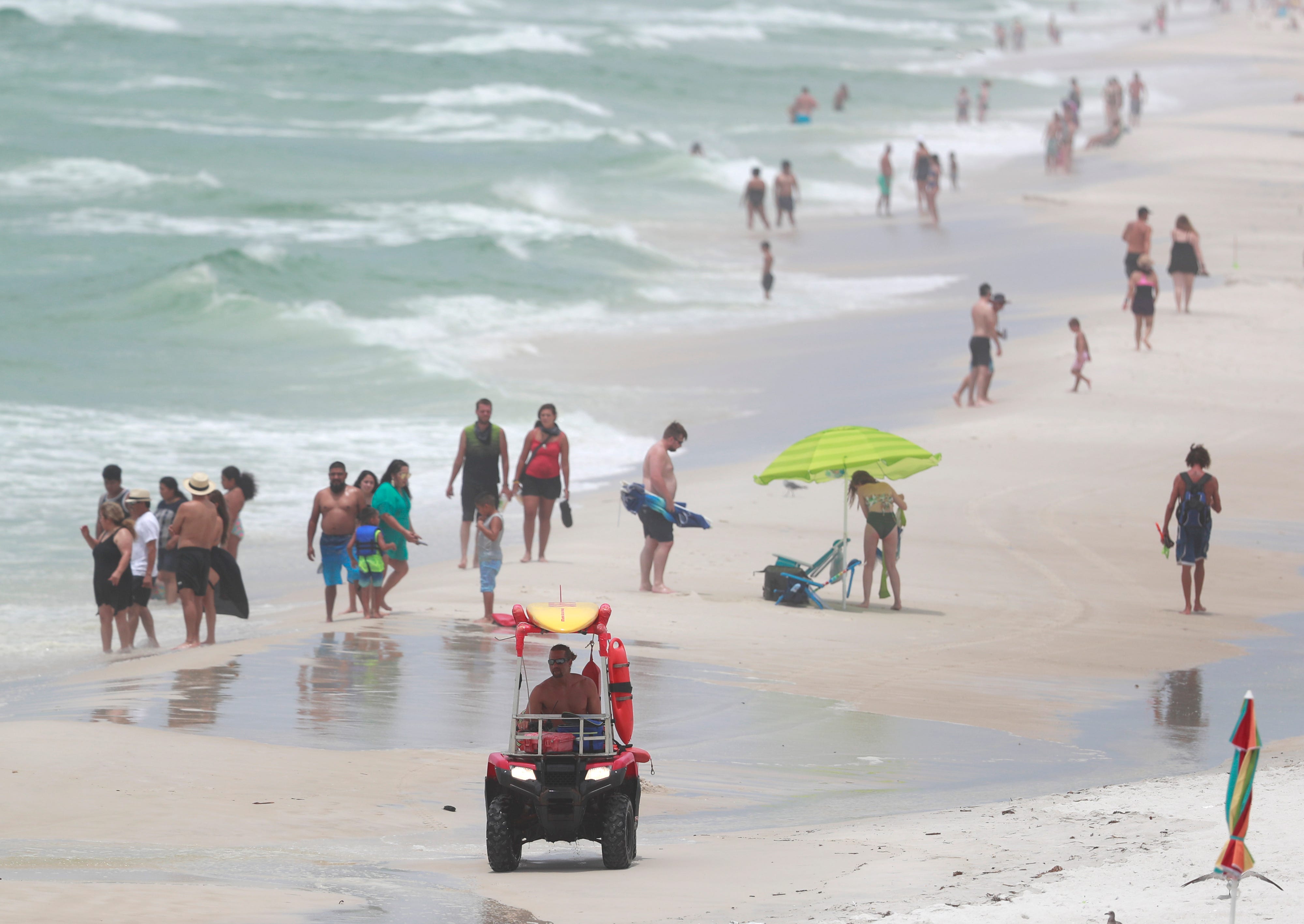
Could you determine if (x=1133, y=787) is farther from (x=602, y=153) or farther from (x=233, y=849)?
(x=602, y=153)

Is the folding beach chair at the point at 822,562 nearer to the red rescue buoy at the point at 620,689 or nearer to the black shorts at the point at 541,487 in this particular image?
the black shorts at the point at 541,487

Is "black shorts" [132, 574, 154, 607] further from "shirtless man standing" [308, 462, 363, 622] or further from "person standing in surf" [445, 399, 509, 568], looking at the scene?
"person standing in surf" [445, 399, 509, 568]

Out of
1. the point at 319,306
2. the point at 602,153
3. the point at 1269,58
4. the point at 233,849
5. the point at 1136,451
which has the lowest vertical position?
the point at 233,849

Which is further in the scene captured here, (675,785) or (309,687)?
(309,687)

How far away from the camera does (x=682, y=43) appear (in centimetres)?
8281

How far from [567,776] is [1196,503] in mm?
7540

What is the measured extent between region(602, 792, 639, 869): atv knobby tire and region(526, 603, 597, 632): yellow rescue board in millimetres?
761

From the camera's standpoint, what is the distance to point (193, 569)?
38.8ft

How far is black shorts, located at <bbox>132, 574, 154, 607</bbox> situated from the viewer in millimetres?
12219

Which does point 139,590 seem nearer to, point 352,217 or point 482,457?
point 482,457

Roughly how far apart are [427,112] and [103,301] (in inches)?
1206

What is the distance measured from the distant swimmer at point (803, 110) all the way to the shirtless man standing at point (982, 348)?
36745 mm

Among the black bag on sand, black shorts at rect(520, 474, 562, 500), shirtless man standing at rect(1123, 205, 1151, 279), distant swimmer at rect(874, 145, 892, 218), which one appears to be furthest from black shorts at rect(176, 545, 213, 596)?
distant swimmer at rect(874, 145, 892, 218)

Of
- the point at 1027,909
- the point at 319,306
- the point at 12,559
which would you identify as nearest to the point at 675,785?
the point at 1027,909
